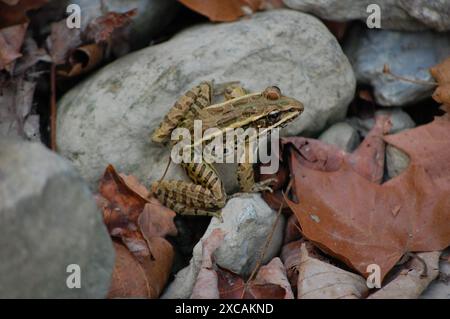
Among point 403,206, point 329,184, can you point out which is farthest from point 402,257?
point 329,184

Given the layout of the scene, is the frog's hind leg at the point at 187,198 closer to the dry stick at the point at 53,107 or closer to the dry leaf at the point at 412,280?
the dry stick at the point at 53,107

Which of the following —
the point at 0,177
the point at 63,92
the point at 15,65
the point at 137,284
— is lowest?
the point at 137,284

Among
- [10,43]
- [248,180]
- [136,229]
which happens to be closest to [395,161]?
[248,180]

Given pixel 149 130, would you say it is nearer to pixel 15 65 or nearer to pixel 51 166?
pixel 15 65

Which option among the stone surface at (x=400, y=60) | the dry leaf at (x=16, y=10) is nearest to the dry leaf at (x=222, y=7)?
the stone surface at (x=400, y=60)

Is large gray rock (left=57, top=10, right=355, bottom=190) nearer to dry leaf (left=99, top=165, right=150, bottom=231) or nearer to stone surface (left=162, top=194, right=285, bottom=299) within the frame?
dry leaf (left=99, top=165, right=150, bottom=231)

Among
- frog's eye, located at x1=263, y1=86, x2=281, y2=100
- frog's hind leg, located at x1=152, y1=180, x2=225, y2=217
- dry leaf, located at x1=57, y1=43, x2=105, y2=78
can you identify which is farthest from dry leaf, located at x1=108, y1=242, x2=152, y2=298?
dry leaf, located at x1=57, y1=43, x2=105, y2=78
